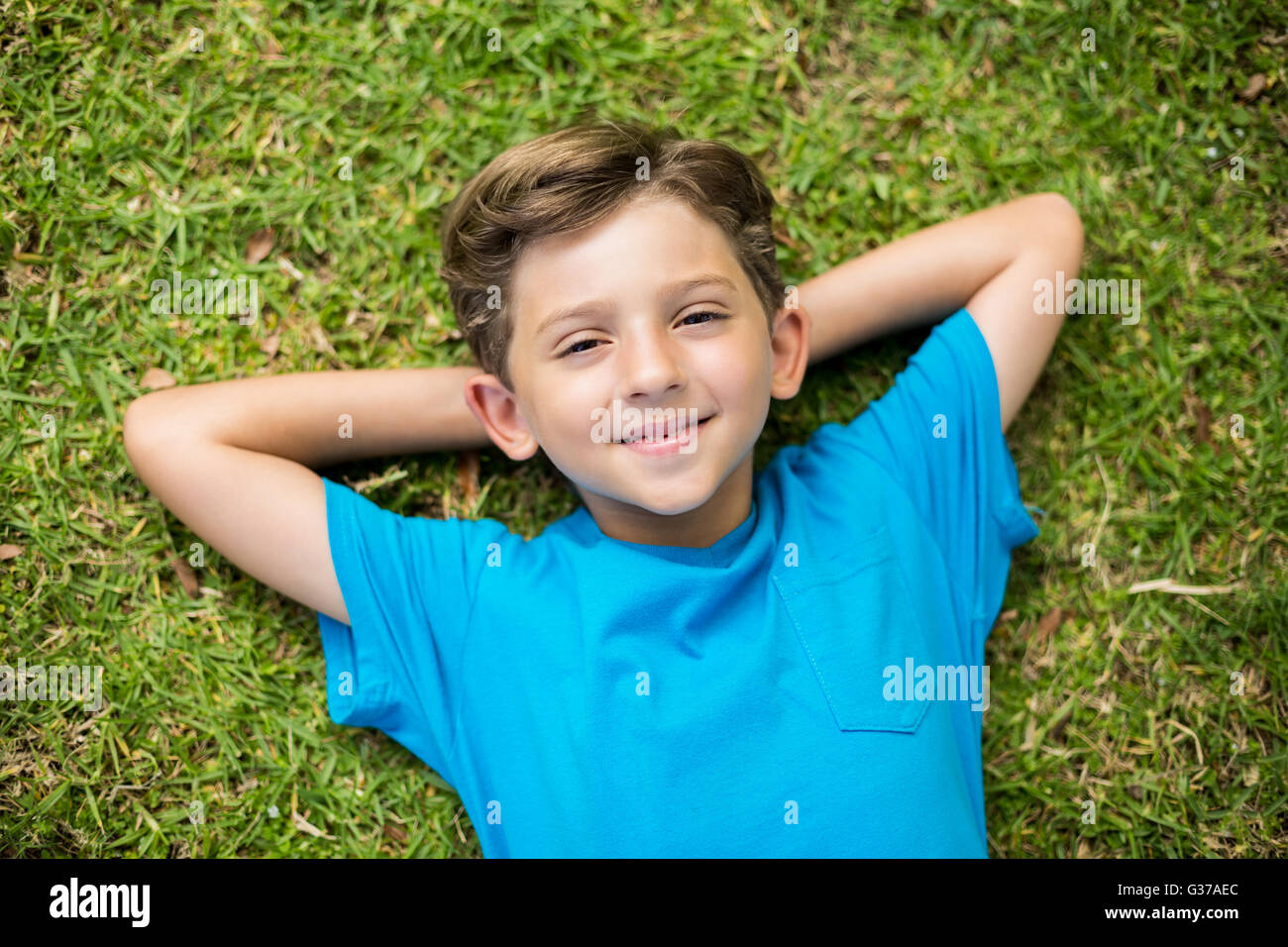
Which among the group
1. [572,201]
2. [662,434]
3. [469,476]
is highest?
[572,201]

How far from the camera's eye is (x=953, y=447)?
2393 millimetres

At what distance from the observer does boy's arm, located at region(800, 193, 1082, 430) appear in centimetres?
242

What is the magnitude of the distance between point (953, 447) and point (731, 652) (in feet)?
2.48

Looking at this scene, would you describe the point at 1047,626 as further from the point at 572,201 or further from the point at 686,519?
the point at 572,201

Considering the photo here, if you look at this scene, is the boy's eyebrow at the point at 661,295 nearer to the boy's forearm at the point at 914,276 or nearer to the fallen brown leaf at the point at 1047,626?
the boy's forearm at the point at 914,276

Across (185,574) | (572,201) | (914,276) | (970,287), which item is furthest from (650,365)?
(185,574)

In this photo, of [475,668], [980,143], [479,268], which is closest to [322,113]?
[479,268]

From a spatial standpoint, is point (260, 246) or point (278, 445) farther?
point (260, 246)

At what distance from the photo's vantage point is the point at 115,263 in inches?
101

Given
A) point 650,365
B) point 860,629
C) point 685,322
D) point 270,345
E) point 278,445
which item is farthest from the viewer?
point 270,345

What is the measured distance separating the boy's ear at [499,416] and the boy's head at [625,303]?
0.04m

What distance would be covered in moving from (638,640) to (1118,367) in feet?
4.98

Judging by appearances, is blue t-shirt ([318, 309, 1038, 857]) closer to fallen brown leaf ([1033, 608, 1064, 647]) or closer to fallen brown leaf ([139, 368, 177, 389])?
fallen brown leaf ([1033, 608, 1064, 647])

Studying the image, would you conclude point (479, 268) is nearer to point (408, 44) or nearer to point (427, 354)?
point (427, 354)
